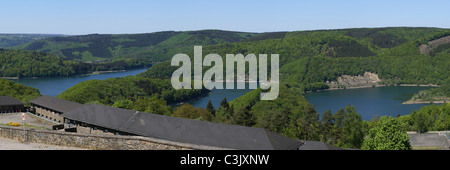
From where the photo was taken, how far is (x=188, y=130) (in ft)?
83.4

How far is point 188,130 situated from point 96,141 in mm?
8076

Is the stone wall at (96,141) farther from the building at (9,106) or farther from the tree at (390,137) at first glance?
the building at (9,106)

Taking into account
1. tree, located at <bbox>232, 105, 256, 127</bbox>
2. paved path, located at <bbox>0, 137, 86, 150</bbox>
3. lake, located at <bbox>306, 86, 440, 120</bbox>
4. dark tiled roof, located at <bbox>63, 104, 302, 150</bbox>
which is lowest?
lake, located at <bbox>306, 86, 440, 120</bbox>

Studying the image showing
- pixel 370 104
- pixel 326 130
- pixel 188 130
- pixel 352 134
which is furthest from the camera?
pixel 370 104

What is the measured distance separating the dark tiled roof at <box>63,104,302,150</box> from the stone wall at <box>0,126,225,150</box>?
6311mm

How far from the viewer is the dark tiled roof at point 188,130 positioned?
22.7m

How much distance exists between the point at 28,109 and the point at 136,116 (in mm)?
22896

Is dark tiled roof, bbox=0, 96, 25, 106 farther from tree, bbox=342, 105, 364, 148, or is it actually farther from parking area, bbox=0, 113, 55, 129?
tree, bbox=342, 105, 364, 148

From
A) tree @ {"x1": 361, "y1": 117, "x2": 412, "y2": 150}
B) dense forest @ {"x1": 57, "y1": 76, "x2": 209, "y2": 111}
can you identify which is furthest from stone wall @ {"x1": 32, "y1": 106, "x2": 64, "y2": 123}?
dense forest @ {"x1": 57, "y1": 76, "x2": 209, "y2": 111}

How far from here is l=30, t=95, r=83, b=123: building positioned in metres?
40.7

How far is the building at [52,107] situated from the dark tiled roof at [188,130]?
997 centimetres

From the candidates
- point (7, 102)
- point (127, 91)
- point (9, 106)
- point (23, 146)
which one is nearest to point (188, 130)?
point (23, 146)

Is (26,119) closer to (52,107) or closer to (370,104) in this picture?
(52,107)

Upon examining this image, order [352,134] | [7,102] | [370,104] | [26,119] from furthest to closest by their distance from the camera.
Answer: [370,104], [352,134], [7,102], [26,119]
